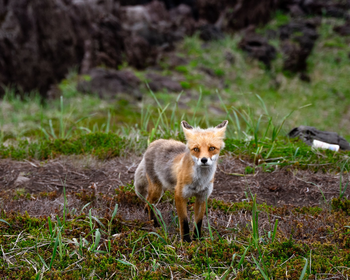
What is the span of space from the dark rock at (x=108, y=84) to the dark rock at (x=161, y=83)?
0.82 m

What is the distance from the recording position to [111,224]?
12.3ft

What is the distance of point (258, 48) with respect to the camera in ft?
59.5

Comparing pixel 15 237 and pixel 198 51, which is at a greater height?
pixel 15 237

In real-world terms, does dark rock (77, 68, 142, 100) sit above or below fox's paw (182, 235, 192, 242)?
below

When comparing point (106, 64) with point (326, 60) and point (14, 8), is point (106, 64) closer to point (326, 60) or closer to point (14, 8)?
point (14, 8)

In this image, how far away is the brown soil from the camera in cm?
484

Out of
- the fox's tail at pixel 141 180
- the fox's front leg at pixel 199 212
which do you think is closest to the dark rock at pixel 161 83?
the fox's tail at pixel 141 180

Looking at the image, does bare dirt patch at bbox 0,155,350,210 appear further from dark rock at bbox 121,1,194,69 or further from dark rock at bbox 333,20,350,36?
dark rock at bbox 333,20,350,36

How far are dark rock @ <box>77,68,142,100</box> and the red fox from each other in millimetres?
8584

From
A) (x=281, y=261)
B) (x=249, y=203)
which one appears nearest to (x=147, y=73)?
(x=249, y=203)

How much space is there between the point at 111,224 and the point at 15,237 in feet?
3.28

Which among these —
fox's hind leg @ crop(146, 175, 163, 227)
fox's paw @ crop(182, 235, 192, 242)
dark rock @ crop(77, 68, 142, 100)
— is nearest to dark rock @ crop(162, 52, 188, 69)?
dark rock @ crop(77, 68, 142, 100)

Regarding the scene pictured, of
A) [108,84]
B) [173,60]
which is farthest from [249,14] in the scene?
[108,84]

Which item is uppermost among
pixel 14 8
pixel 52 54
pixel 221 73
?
pixel 14 8
